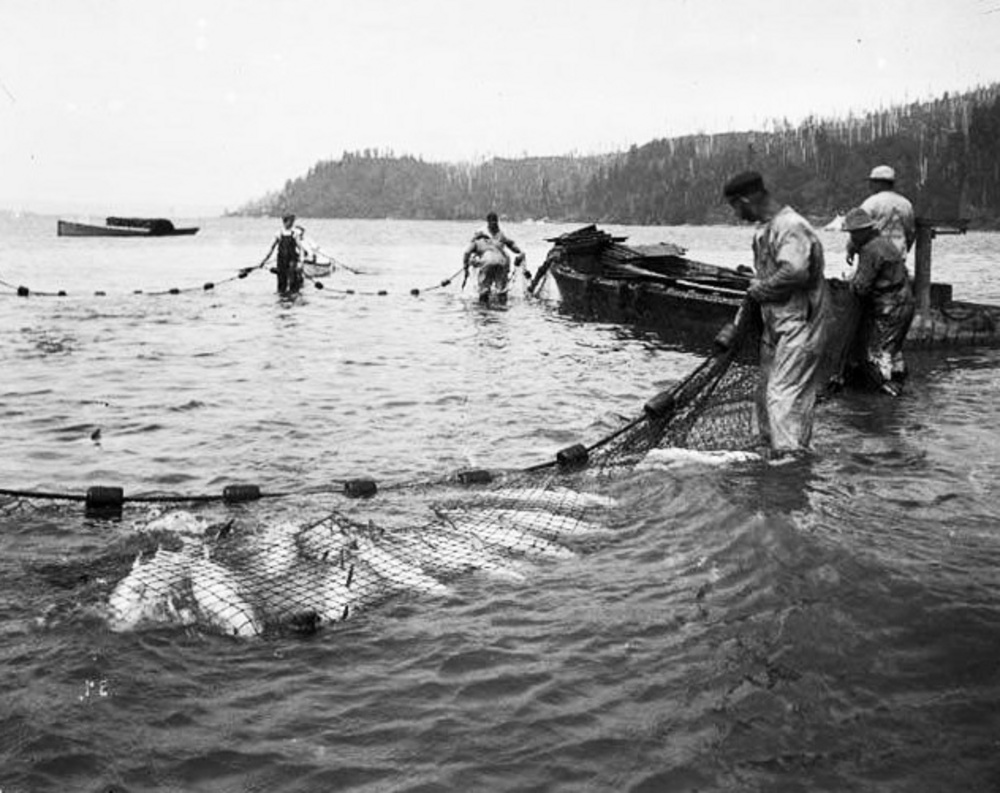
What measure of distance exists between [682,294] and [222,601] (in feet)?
45.4

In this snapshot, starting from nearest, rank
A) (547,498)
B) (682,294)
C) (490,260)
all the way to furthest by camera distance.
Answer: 1. (547,498)
2. (682,294)
3. (490,260)

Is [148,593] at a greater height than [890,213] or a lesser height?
lesser

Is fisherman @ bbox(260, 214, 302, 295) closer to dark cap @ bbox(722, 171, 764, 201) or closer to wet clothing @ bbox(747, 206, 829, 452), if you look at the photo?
dark cap @ bbox(722, 171, 764, 201)

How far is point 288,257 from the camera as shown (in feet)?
89.7

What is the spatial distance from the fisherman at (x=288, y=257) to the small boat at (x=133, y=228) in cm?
3372

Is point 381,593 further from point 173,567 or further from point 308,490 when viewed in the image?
point 308,490

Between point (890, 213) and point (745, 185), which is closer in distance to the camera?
point (745, 185)

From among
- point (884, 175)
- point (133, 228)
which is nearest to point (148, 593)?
point (884, 175)

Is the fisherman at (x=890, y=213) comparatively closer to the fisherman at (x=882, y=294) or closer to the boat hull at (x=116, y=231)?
the fisherman at (x=882, y=294)

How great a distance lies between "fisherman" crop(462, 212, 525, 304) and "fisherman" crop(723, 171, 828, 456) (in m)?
16.6

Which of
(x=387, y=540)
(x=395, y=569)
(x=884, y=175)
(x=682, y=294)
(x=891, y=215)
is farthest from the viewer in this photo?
(x=682, y=294)

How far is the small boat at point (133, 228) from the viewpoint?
62844 millimetres

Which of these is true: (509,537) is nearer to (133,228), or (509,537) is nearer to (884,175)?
(884,175)

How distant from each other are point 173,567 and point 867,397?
9152 mm
